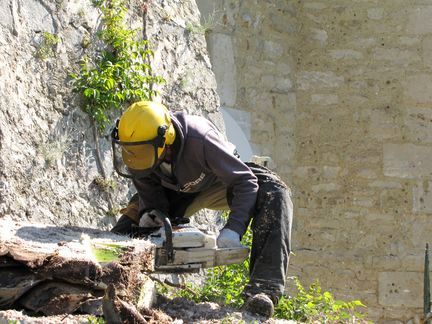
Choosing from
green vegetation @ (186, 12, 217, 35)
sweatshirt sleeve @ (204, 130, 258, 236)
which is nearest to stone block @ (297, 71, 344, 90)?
green vegetation @ (186, 12, 217, 35)

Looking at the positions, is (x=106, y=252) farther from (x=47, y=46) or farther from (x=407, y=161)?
(x=407, y=161)

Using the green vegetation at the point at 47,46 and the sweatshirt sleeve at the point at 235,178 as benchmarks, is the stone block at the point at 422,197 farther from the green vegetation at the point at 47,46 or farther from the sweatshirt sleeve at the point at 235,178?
the sweatshirt sleeve at the point at 235,178

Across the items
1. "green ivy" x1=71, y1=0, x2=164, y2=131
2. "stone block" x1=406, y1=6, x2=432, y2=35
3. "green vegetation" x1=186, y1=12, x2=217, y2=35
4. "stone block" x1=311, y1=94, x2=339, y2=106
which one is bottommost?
"stone block" x1=311, y1=94, x2=339, y2=106

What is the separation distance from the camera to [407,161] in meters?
9.59

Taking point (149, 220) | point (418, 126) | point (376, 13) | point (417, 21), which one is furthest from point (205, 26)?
point (149, 220)

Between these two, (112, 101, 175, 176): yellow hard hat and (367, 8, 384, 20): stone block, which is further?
(367, 8, 384, 20): stone block

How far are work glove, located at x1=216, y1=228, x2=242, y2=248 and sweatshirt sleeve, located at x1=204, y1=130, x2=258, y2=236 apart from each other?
3 cm

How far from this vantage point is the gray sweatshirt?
5.31 m

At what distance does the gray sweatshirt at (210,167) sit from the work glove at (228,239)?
4cm

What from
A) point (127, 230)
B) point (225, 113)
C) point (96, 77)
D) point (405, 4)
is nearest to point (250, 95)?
point (225, 113)

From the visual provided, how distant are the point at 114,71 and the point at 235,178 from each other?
1898 mm

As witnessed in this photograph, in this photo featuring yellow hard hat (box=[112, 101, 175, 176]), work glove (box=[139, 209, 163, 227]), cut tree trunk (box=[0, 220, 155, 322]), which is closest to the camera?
cut tree trunk (box=[0, 220, 155, 322])

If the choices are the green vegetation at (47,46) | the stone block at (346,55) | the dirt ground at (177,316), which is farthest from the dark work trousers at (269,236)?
the stone block at (346,55)

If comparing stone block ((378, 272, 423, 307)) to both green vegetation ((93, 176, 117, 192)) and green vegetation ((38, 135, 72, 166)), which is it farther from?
green vegetation ((38, 135, 72, 166))
